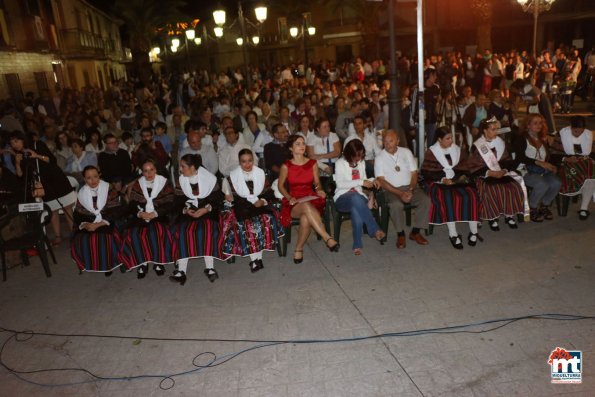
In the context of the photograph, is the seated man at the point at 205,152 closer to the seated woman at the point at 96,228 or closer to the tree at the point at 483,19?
the seated woman at the point at 96,228

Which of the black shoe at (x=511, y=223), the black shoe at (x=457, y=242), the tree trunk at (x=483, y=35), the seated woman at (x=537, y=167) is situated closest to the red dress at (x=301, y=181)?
the black shoe at (x=457, y=242)

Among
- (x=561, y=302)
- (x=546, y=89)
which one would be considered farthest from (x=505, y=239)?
(x=546, y=89)

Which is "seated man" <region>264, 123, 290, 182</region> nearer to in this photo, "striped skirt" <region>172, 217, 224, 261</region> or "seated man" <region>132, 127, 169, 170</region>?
"seated man" <region>132, 127, 169, 170</region>

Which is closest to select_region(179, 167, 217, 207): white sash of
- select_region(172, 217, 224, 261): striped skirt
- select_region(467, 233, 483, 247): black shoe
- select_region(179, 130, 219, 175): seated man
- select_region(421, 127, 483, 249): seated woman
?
select_region(172, 217, 224, 261): striped skirt

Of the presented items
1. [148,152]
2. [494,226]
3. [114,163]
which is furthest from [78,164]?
[494,226]

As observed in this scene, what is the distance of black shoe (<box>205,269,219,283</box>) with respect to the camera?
5488 millimetres

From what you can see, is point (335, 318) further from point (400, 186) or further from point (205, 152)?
point (205, 152)

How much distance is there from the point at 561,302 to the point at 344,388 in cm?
232

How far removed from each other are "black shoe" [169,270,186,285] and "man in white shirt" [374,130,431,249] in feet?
8.65

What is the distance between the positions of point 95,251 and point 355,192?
3.24m

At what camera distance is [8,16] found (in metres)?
19.0

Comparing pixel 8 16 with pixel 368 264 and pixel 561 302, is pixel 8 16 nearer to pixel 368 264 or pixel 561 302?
pixel 368 264

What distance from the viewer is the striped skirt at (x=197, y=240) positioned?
556 centimetres

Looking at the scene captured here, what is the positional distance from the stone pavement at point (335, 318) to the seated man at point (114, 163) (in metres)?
1.96
